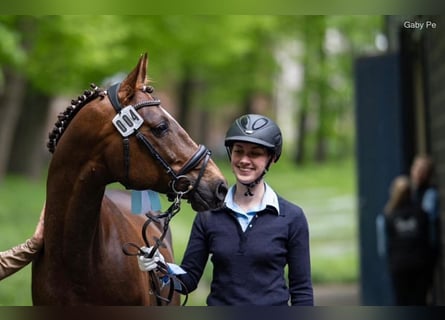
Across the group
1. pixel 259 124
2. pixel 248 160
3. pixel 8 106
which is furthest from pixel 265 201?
pixel 8 106

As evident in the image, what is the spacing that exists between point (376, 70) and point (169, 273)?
17.0 ft

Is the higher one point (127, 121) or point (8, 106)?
point (8, 106)

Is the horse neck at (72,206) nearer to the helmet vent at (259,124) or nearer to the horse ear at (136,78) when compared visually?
the horse ear at (136,78)

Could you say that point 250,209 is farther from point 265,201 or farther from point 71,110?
point 71,110

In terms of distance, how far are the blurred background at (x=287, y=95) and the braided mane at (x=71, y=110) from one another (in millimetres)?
941

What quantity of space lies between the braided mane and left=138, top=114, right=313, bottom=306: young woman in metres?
0.56

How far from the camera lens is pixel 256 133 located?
114 inches

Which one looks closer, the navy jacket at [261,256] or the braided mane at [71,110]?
the navy jacket at [261,256]

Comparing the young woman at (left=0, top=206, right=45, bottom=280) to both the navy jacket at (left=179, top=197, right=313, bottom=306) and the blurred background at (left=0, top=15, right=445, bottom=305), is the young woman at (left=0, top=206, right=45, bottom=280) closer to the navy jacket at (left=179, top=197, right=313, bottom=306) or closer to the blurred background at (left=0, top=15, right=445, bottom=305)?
the blurred background at (left=0, top=15, right=445, bottom=305)

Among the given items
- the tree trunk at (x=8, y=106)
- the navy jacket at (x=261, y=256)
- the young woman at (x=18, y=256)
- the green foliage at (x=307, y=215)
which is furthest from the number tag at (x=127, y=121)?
the tree trunk at (x=8, y=106)

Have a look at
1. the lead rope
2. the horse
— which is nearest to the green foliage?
the lead rope

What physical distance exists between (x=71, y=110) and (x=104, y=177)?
0.30 m

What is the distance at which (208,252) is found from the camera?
9.68ft

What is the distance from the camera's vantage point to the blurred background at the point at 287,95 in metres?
6.65
